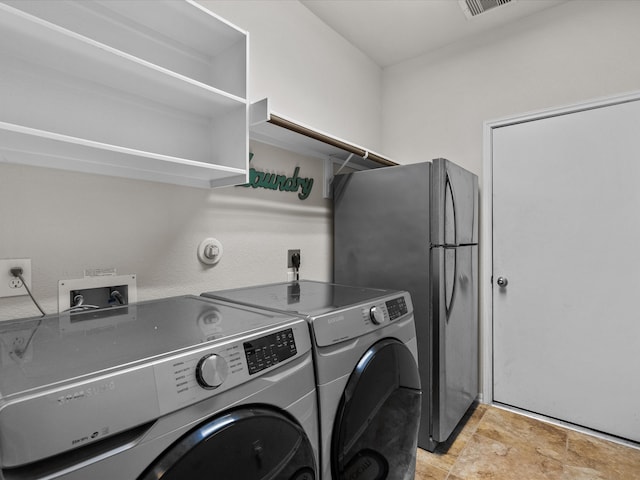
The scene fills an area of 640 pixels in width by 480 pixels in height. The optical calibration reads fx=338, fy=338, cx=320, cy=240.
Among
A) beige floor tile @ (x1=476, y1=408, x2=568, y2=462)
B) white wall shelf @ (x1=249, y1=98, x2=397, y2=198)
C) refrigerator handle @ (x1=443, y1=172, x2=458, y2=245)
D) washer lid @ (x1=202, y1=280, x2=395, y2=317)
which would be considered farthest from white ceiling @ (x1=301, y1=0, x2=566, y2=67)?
beige floor tile @ (x1=476, y1=408, x2=568, y2=462)

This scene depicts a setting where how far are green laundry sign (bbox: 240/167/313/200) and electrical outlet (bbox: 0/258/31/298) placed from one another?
0.92 m

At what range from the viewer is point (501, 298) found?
246 cm

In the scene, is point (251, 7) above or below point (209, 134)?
above

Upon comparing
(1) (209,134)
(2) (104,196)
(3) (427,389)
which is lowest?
(3) (427,389)

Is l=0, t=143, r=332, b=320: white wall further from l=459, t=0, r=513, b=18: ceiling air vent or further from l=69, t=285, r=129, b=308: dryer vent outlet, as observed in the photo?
l=459, t=0, r=513, b=18: ceiling air vent

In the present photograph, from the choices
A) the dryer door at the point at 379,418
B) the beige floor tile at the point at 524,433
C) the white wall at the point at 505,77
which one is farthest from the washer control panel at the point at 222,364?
the white wall at the point at 505,77

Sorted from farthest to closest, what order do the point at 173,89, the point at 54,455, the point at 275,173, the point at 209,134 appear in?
the point at 275,173 → the point at 209,134 → the point at 173,89 → the point at 54,455

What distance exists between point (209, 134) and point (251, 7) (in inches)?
33.2

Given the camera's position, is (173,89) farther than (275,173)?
No

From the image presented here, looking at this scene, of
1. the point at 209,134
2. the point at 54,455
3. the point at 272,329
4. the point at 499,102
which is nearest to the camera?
the point at 54,455

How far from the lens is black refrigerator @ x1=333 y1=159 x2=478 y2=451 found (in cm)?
191

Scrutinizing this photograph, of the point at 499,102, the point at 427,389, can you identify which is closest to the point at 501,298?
the point at 427,389

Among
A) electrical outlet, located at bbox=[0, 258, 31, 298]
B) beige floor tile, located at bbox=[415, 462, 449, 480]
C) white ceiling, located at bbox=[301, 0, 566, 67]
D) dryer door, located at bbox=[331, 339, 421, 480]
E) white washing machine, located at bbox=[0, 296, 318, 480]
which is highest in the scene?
white ceiling, located at bbox=[301, 0, 566, 67]

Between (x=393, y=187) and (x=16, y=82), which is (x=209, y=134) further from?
(x=393, y=187)
